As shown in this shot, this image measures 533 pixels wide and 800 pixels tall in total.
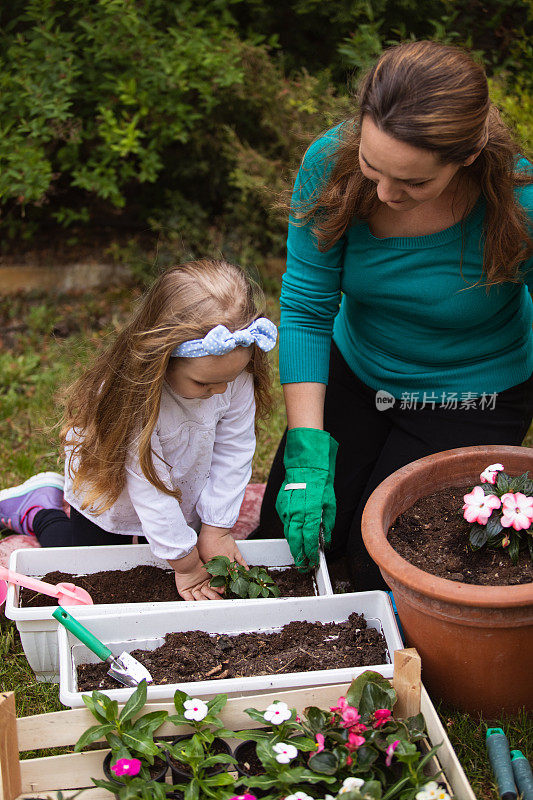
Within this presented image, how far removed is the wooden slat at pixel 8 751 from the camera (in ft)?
4.20

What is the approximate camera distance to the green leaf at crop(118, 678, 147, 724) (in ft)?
4.59

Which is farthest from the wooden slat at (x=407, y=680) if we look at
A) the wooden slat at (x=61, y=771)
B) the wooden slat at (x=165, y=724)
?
the wooden slat at (x=61, y=771)

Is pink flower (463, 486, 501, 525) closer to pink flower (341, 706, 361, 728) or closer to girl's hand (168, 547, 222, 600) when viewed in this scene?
pink flower (341, 706, 361, 728)

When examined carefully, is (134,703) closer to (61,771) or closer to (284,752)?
(61,771)

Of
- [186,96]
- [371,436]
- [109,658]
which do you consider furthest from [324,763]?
[186,96]

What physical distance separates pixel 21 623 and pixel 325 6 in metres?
3.10

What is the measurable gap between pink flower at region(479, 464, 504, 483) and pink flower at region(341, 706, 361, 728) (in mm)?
563

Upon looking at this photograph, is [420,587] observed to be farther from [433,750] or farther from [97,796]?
[97,796]

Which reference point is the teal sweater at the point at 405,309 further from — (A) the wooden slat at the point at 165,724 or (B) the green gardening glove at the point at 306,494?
(A) the wooden slat at the point at 165,724

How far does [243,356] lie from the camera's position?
1649 millimetres

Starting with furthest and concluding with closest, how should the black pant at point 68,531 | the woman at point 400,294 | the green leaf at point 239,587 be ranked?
the black pant at point 68,531 → the green leaf at point 239,587 → the woman at point 400,294

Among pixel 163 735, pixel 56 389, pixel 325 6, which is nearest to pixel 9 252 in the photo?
pixel 56 389

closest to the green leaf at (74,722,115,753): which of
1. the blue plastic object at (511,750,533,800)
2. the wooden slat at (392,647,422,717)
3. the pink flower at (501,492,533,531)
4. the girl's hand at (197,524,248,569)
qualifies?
the wooden slat at (392,647,422,717)

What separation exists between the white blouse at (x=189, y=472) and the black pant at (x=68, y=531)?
7 centimetres
